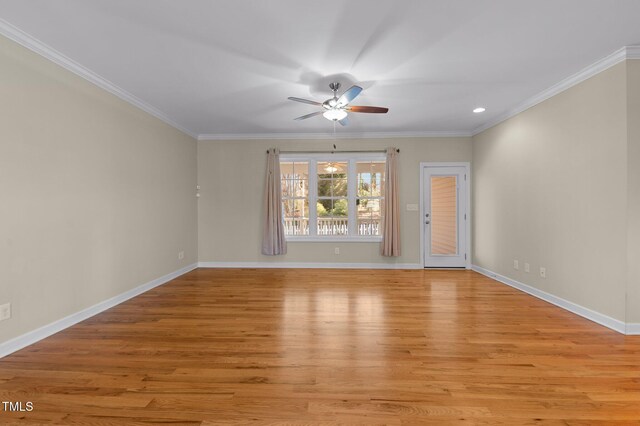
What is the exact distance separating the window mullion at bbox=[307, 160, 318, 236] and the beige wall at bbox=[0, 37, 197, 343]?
263 centimetres

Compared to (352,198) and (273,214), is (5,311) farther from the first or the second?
(352,198)

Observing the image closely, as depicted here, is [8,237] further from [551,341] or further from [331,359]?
[551,341]

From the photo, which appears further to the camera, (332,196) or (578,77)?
(332,196)

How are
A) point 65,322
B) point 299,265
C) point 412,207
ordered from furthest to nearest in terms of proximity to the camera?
point 299,265, point 412,207, point 65,322

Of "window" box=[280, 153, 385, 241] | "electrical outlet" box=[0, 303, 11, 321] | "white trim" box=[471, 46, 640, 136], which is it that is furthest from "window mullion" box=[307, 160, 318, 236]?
"electrical outlet" box=[0, 303, 11, 321]

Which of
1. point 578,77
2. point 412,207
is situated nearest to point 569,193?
point 578,77

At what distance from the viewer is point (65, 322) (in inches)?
110

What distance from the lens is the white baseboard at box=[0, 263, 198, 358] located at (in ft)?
7.57

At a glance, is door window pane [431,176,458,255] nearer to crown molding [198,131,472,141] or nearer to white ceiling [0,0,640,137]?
crown molding [198,131,472,141]

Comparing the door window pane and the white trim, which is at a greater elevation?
the white trim

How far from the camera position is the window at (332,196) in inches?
224

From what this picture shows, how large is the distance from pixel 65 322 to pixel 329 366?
265cm

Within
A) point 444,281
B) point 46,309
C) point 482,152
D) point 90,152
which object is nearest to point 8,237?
point 46,309

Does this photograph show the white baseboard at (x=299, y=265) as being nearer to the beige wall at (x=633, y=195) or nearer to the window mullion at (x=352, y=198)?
the window mullion at (x=352, y=198)
